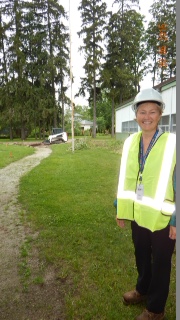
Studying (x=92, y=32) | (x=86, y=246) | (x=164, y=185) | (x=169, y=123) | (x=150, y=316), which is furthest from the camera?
(x=92, y=32)

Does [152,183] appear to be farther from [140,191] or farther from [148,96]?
[148,96]

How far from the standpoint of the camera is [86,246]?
388cm

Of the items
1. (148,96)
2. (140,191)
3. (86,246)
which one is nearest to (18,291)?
(86,246)

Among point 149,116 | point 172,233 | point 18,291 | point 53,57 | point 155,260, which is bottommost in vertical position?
point 18,291

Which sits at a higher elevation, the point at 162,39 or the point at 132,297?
the point at 162,39

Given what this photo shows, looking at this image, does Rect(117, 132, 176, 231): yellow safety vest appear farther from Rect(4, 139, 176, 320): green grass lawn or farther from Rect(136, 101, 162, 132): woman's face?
Rect(4, 139, 176, 320): green grass lawn

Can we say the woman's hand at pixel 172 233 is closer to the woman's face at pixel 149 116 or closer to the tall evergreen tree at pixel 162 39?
the woman's face at pixel 149 116

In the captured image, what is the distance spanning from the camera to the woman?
2014 mm

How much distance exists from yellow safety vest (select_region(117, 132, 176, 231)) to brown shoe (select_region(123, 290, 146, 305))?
2.94ft

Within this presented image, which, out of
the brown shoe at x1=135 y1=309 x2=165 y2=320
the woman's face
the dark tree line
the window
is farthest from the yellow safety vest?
the dark tree line

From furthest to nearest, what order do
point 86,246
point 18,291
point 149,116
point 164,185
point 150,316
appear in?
point 86,246 < point 18,291 < point 150,316 < point 149,116 < point 164,185

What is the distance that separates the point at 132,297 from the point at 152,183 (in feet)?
4.39

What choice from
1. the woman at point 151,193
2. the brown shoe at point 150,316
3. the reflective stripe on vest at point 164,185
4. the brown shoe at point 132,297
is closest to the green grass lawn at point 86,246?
the brown shoe at point 132,297

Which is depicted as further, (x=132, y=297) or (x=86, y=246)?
(x=86, y=246)
